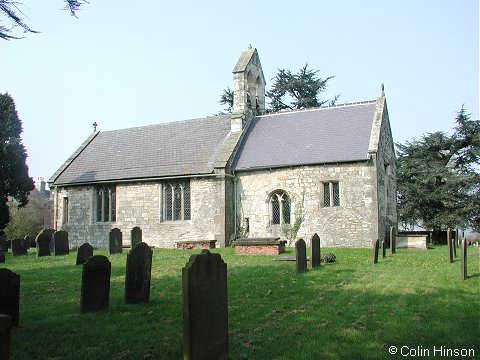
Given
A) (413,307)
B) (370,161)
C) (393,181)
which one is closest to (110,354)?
(413,307)

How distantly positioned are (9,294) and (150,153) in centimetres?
2020

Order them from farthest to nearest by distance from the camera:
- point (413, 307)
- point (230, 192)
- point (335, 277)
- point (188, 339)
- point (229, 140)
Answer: point (229, 140) < point (230, 192) < point (335, 277) < point (413, 307) < point (188, 339)

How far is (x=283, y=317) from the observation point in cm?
737

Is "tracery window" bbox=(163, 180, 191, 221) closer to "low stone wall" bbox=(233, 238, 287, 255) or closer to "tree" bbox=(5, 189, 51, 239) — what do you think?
"low stone wall" bbox=(233, 238, 287, 255)

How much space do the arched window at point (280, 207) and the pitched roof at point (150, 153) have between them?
3.55 m

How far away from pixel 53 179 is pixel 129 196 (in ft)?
19.9

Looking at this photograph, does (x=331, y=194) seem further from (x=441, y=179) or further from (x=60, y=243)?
(x=441, y=179)

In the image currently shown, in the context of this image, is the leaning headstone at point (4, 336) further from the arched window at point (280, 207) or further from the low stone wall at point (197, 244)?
the arched window at point (280, 207)

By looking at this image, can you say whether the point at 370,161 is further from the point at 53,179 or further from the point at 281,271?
the point at 53,179

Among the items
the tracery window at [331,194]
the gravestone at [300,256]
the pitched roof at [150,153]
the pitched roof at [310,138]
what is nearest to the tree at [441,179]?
the pitched roof at [310,138]

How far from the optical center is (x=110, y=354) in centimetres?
557

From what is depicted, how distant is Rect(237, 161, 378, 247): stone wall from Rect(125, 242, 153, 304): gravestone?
45.7 feet

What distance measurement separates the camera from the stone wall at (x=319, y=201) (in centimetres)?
2103

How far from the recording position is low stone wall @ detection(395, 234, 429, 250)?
21.0 meters
